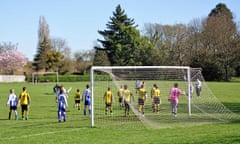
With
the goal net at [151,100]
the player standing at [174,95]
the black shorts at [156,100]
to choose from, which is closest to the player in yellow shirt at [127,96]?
the goal net at [151,100]

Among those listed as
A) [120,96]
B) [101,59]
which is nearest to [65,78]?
[101,59]

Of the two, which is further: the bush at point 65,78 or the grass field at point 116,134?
the bush at point 65,78

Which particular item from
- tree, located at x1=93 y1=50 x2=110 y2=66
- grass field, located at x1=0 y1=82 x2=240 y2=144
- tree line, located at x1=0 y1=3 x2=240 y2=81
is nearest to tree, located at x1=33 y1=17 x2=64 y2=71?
tree line, located at x1=0 y1=3 x2=240 y2=81

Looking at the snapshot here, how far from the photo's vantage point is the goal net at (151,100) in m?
18.2

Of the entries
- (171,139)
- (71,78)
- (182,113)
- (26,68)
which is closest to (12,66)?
(26,68)

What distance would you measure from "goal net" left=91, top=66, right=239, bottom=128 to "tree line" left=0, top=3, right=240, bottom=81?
51484 mm

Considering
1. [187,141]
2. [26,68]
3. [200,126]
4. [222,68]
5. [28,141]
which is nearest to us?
[187,141]

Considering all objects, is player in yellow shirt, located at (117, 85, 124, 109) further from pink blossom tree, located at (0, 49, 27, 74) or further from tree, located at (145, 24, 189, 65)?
pink blossom tree, located at (0, 49, 27, 74)

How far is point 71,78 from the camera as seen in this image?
84.8 meters

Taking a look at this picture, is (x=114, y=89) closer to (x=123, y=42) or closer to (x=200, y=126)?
(x=200, y=126)

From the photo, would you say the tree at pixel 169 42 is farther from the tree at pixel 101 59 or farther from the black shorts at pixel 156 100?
the black shorts at pixel 156 100

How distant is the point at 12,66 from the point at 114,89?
89.2 m

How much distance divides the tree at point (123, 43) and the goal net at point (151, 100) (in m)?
58.8

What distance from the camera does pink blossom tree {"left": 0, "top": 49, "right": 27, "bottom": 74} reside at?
10225 centimetres
